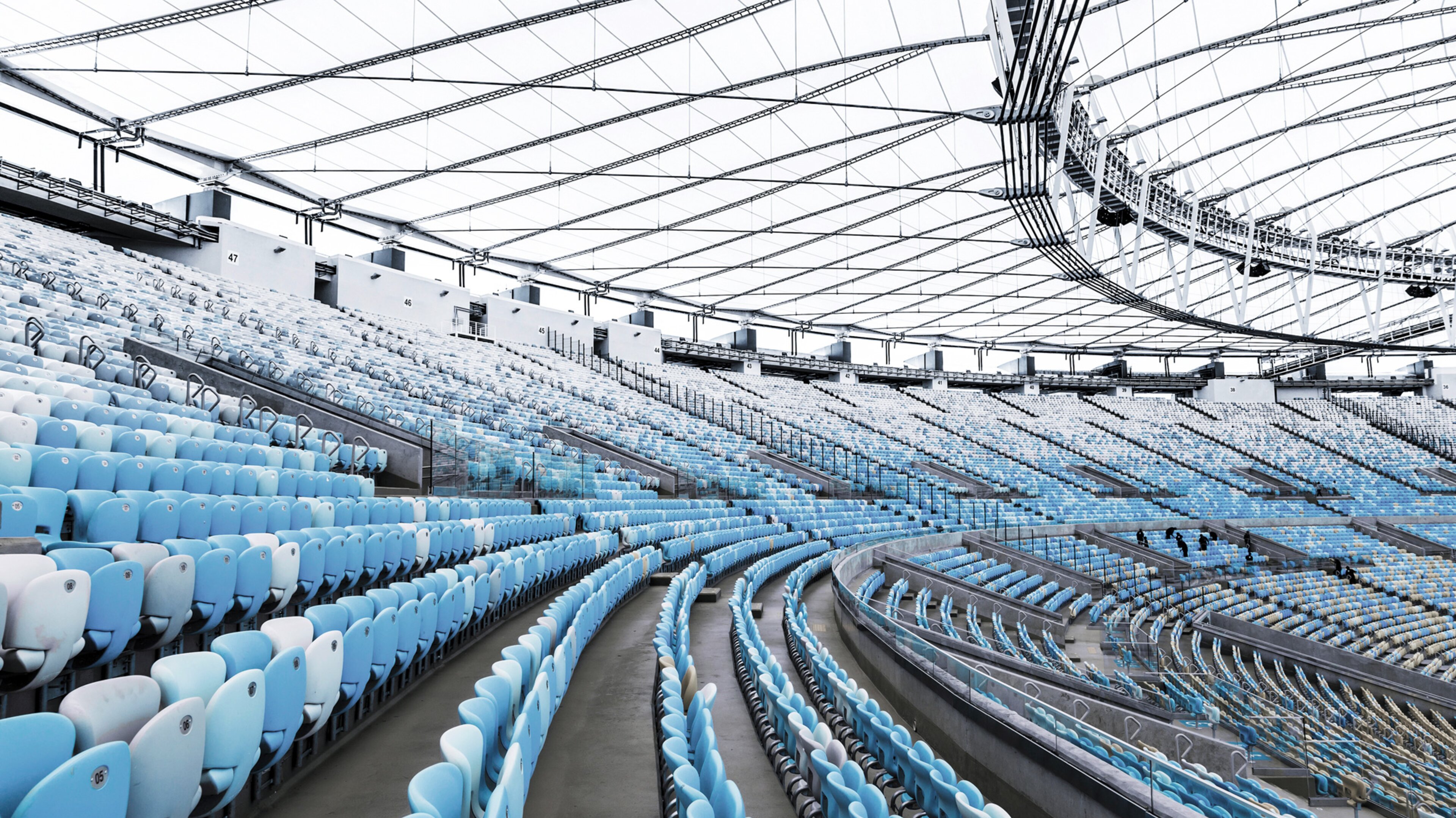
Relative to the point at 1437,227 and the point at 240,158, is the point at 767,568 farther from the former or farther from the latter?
the point at 1437,227


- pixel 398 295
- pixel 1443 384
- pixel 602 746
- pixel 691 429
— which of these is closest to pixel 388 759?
pixel 602 746

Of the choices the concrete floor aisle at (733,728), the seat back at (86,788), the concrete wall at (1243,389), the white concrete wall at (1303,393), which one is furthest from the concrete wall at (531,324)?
the white concrete wall at (1303,393)

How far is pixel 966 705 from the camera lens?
18.3ft

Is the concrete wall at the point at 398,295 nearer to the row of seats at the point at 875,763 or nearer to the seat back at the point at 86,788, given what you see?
the row of seats at the point at 875,763

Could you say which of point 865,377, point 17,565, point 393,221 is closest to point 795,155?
point 393,221

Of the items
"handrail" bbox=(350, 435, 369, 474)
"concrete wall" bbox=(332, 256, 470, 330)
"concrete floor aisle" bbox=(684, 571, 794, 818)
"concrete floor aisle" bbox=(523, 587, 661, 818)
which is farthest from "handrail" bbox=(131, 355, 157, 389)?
"concrete wall" bbox=(332, 256, 470, 330)

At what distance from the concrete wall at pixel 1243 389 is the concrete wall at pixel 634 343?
3336 cm

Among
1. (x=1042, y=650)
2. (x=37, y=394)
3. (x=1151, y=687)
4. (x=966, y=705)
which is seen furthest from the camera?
(x=1042, y=650)

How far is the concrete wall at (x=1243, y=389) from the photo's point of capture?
48094mm

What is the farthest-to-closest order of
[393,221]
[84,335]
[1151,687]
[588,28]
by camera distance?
[393,221] < [588,28] < [1151,687] < [84,335]

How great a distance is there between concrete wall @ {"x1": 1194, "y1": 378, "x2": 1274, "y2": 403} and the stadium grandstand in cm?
663

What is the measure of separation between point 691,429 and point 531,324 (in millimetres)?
9898

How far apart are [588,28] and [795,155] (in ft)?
23.5

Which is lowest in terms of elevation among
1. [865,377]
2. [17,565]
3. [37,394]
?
[17,565]
